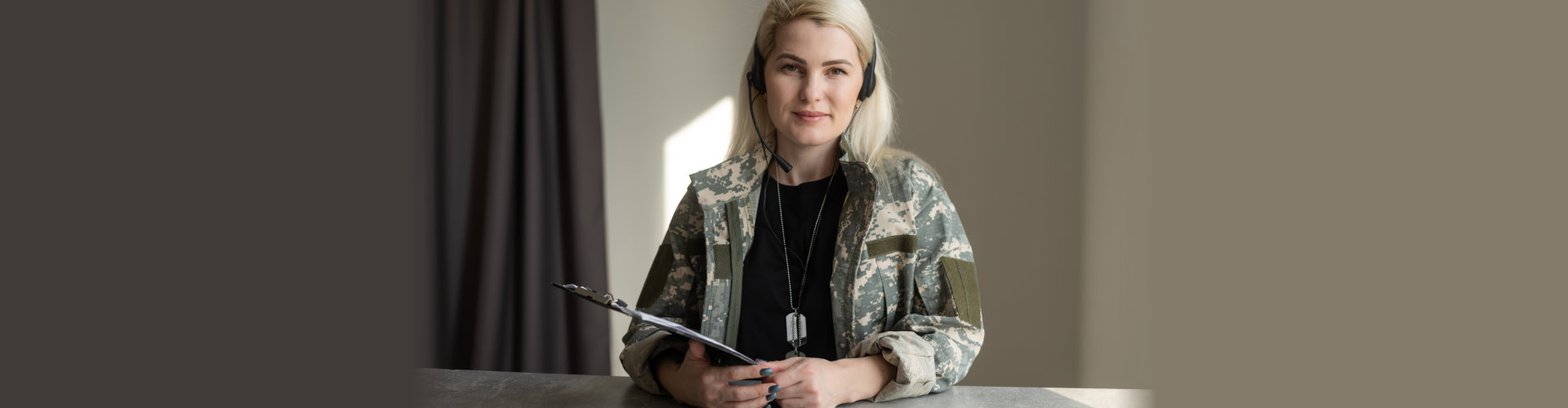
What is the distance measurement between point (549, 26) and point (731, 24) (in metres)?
0.56

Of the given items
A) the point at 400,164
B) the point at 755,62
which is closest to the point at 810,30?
the point at 755,62

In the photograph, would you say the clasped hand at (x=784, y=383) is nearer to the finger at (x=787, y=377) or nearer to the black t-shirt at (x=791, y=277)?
the finger at (x=787, y=377)

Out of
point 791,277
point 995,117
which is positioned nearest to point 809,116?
point 791,277

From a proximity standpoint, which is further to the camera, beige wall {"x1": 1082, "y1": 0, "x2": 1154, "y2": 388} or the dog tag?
beige wall {"x1": 1082, "y1": 0, "x2": 1154, "y2": 388}

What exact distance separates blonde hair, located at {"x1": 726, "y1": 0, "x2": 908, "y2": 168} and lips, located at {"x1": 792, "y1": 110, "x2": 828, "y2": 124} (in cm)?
7

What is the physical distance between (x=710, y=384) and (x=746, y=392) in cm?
5

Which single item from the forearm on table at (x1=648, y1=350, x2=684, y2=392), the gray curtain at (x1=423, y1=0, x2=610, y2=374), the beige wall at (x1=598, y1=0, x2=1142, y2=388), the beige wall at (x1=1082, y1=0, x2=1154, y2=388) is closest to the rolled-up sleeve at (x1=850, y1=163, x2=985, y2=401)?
the forearm on table at (x1=648, y1=350, x2=684, y2=392)

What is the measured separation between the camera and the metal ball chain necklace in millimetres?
1312

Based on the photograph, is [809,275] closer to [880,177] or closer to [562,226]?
[880,177]

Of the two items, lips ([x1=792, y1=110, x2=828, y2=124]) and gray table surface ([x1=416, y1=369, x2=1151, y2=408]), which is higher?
lips ([x1=792, y1=110, x2=828, y2=124])

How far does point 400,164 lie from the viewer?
0.64 feet

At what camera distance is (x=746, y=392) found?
3.60 feet

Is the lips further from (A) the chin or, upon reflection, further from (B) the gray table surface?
(B) the gray table surface

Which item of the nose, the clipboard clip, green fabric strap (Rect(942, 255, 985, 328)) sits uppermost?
the nose
